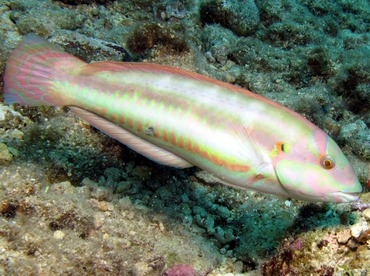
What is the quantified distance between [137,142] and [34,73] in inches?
39.9

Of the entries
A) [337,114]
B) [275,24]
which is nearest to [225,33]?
[275,24]

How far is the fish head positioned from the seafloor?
2.50 ft

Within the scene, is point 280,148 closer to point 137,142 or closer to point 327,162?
point 327,162

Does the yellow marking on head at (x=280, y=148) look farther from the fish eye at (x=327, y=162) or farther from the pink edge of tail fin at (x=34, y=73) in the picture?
the pink edge of tail fin at (x=34, y=73)

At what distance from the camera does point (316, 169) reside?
224 cm

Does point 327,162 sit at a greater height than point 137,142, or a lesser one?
greater

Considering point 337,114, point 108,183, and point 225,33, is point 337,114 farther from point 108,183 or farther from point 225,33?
point 108,183

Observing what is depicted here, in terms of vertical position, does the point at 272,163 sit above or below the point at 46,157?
above

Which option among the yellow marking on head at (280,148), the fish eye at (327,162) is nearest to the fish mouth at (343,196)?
the fish eye at (327,162)

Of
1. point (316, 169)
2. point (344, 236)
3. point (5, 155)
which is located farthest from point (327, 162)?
point (5, 155)

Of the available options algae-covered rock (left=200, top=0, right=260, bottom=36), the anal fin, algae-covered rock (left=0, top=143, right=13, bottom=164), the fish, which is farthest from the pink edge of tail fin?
algae-covered rock (left=200, top=0, right=260, bottom=36)

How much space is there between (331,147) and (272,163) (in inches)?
16.8

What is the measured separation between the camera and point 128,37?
4723 mm

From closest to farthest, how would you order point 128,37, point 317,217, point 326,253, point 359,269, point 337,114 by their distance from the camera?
point 359,269
point 326,253
point 317,217
point 128,37
point 337,114
